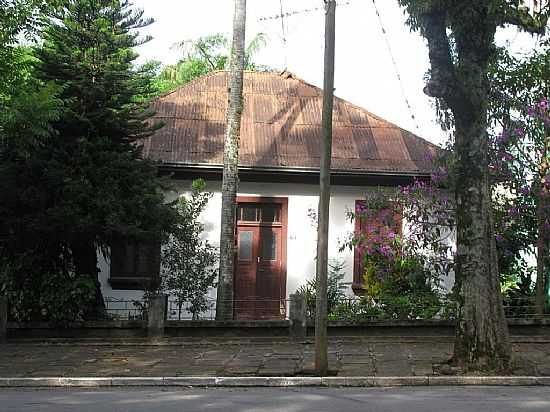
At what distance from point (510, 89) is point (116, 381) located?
8.59 m

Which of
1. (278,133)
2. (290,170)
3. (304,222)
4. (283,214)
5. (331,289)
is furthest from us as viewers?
(278,133)

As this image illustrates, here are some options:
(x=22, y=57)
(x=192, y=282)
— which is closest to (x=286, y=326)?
(x=192, y=282)

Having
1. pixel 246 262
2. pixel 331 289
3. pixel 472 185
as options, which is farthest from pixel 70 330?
pixel 472 185

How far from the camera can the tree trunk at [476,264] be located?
10.6 meters

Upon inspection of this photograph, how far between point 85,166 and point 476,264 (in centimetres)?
781

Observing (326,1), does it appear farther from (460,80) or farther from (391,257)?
(391,257)

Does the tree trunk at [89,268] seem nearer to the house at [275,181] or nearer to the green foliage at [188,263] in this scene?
the green foliage at [188,263]

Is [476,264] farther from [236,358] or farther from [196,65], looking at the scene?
[196,65]

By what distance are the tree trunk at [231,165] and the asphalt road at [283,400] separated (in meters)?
4.92

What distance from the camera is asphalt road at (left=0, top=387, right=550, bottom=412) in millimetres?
8086

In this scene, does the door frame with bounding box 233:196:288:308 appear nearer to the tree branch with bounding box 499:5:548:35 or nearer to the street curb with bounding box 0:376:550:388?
the street curb with bounding box 0:376:550:388

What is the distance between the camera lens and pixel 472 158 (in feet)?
35.4

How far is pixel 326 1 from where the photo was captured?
10.8m

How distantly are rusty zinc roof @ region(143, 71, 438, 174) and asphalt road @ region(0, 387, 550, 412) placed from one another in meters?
8.63
